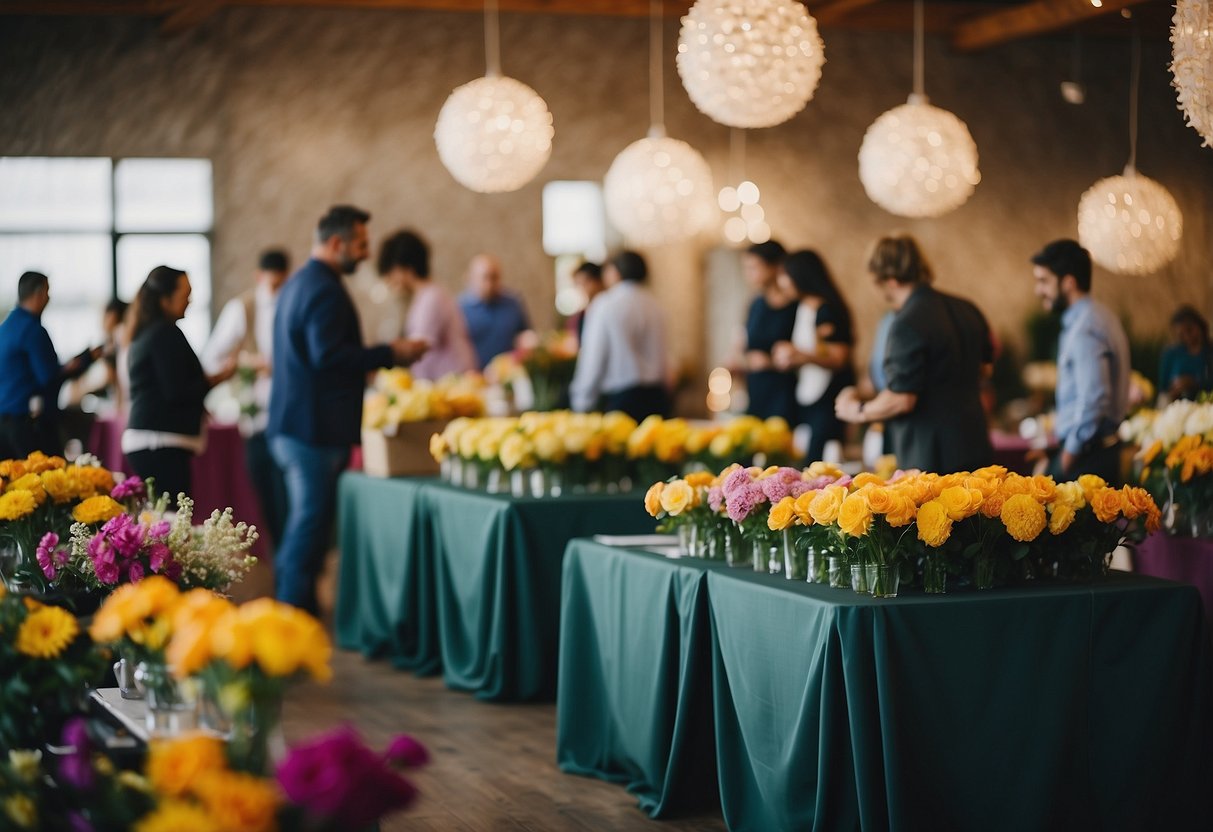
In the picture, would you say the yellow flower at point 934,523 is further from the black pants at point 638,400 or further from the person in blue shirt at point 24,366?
the black pants at point 638,400

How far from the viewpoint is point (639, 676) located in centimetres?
409

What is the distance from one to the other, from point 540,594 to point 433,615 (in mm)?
778

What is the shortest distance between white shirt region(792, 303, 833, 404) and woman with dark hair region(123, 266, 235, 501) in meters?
2.53

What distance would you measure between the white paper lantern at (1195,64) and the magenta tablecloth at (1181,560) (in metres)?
1.33

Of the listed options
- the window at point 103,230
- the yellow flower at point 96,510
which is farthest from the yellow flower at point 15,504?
Answer: the window at point 103,230

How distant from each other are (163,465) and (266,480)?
3.25m

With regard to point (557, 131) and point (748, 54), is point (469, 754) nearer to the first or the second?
point (748, 54)

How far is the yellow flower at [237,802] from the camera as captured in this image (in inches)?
69.2

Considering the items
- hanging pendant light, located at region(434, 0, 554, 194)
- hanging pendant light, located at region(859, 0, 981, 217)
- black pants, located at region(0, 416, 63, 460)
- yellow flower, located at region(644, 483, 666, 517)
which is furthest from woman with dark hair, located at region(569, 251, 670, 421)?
yellow flower, located at region(644, 483, 666, 517)

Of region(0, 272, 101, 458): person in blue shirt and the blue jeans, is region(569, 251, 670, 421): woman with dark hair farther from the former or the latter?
region(0, 272, 101, 458): person in blue shirt

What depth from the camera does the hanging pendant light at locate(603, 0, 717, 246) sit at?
7.74 meters

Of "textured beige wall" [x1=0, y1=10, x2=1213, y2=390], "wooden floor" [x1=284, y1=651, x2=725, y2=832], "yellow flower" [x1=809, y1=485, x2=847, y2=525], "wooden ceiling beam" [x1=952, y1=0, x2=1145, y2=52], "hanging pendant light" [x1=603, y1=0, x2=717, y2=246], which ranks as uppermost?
"wooden ceiling beam" [x1=952, y1=0, x2=1145, y2=52]

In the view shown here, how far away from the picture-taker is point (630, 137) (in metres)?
12.0

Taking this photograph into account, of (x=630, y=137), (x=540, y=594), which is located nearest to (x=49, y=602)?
(x=540, y=594)
